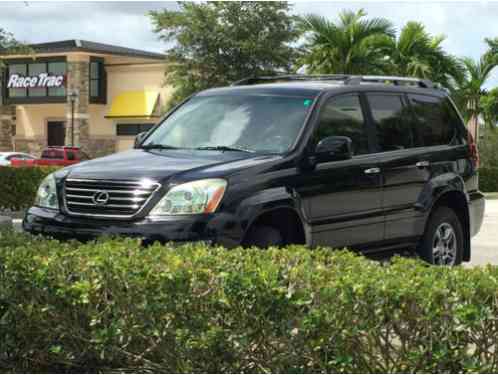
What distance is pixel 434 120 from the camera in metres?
9.88

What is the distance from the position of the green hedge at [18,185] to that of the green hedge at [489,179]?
20430 mm

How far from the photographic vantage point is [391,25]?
114 ft

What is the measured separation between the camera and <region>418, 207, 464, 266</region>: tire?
944 cm

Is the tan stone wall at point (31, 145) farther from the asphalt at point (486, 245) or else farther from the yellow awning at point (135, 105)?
the asphalt at point (486, 245)

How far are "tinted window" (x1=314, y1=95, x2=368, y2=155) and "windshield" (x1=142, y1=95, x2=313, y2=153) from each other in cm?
21

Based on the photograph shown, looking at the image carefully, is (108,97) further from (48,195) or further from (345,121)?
(48,195)

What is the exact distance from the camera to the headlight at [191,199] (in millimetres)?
7156

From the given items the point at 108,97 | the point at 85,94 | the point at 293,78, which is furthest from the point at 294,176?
the point at 108,97

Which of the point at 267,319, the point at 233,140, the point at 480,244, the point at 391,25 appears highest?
the point at 391,25

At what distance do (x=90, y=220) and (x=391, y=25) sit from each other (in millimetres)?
28532

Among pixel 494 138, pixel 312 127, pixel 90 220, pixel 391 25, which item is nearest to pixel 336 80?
pixel 312 127

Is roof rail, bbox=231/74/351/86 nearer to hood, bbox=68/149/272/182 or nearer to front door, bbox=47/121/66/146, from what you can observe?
hood, bbox=68/149/272/182

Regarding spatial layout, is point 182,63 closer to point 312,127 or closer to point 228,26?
point 228,26

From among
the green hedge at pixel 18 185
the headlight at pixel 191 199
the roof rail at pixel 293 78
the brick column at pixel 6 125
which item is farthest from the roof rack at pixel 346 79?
the brick column at pixel 6 125
